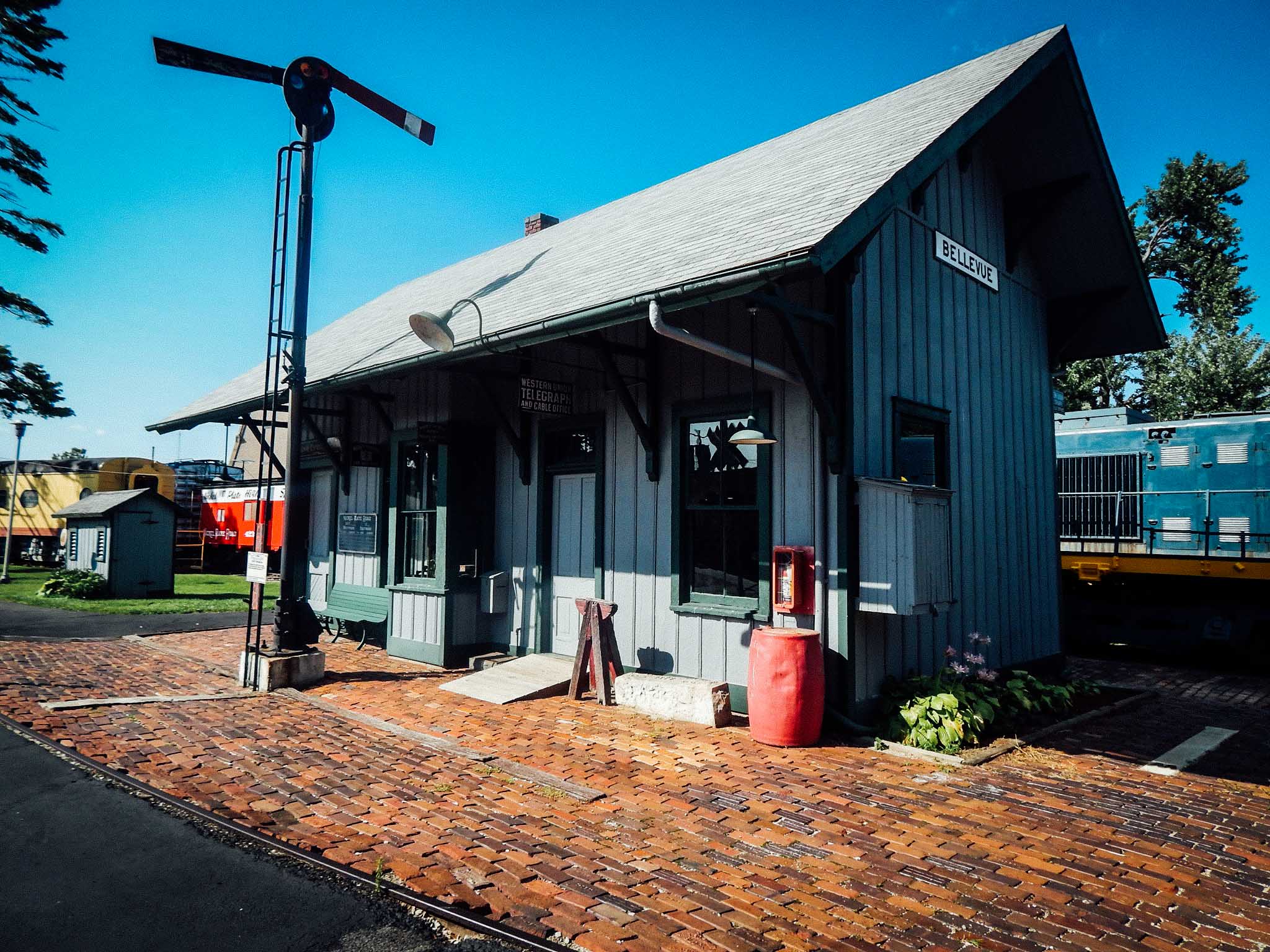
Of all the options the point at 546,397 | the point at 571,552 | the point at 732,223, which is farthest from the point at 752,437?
the point at 571,552

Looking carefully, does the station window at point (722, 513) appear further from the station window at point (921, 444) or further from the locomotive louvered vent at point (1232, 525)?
the locomotive louvered vent at point (1232, 525)

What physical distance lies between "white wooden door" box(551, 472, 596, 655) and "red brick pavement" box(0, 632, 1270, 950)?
4.70 feet

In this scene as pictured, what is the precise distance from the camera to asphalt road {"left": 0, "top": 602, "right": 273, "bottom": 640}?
12.4 meters

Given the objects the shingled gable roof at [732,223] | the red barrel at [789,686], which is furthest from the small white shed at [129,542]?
the red barrel at [789,686]

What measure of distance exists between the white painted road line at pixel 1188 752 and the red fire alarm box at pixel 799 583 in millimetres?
2836

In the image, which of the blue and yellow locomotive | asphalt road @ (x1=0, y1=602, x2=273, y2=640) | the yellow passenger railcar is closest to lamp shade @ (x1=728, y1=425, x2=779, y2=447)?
the blue and yellow locomotive

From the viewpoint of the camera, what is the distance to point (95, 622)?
1370 cm

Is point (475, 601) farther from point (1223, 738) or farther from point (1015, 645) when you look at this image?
point (1223, 738)

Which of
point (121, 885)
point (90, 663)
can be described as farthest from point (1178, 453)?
point (90, 663)

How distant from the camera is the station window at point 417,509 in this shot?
408 inches

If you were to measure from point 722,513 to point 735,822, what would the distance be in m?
3.42

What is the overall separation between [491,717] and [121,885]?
3.72m

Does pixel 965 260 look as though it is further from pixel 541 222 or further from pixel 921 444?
pixel 541 222

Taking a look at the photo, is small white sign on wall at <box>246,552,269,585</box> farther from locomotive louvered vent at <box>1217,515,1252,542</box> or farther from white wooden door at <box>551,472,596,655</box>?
locomotive louvered vent at <box>1217,515,1252,542</box>
